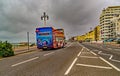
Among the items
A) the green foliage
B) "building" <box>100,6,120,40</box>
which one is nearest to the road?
the green foliage

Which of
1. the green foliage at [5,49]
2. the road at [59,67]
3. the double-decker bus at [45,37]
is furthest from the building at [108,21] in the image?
the road at [59,67]

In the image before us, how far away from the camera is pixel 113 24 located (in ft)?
423

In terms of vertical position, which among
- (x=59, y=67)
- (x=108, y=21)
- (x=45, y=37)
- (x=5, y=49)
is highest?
(x=108, y=21)

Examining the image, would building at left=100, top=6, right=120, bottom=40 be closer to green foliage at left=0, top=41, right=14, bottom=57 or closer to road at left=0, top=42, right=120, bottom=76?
green foliage at left=0, top=41, right=14, bottom=57

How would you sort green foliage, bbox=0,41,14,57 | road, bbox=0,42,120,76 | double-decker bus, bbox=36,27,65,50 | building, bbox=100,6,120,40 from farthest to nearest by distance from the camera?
building, bbox=100,6,120,40, double-decker bus, bbox=36,27,65,50, green foliage, bbox=0,41,14,57, road, bbox=0,42,120,76

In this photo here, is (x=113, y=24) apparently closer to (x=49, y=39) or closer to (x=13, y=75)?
(x=49, y=39)

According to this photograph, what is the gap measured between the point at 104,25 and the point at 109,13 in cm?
1072

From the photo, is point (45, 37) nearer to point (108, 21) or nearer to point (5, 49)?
point (5, 49)

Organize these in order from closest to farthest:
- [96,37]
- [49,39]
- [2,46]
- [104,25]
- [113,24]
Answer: [2,46] < [49,39] < [113,24] < [104,25] < [96,37]

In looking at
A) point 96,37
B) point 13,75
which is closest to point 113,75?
point 13,75

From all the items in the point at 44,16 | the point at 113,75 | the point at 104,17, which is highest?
the point at 104,17

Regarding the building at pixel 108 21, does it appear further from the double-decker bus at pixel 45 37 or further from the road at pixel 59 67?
the road at pixel 59 67

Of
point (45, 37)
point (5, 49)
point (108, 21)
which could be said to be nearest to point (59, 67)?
point (5, 49)

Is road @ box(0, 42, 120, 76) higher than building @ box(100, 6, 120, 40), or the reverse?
building @ box(100, 6, 120, 40)
